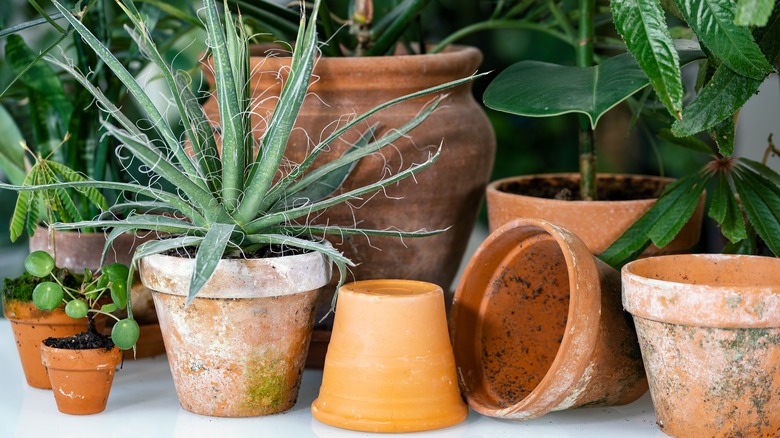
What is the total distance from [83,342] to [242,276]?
212 mm

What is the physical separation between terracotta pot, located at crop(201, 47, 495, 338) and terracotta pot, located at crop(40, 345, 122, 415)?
0.29m

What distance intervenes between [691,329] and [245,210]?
0.47 m

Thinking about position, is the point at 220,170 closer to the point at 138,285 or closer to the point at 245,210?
the point at 245,210

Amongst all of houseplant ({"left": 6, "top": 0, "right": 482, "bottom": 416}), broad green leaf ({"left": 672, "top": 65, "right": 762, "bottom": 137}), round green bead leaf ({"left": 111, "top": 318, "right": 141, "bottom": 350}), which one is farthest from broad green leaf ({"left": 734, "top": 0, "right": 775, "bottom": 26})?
round green bead leaf ({"left": 111, "top": 318, "right": 141, "bottom": 350})

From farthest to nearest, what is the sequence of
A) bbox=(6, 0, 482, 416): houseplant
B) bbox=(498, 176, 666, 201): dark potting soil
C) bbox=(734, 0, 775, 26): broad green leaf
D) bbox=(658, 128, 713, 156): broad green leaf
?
bbox=(498, 176, 666, 201): dark potting soil < bbox=(658, 128, 713, 156): broad green leaf < bbox=(6, 0, 482, 416): houseplant < bbox=(734, 0, 775, 26): broad green leaf

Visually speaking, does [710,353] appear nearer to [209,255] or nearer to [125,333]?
[209,255]

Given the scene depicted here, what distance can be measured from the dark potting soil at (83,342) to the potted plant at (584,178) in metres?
0.50

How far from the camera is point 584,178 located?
4.22ft

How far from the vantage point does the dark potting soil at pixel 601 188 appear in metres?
1.34

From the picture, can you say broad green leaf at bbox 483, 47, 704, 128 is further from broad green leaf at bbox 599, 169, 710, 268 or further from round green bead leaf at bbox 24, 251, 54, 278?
round green bead leaf at bbox 24, 251, 54, 278

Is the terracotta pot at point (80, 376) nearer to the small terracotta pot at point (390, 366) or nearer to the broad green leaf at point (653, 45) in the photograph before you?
the small terracotta pot at point (390, 366)

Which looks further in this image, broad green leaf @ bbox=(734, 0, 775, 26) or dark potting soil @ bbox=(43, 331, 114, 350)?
dark potting soil @ bbox=(43, 331, 114, 350)

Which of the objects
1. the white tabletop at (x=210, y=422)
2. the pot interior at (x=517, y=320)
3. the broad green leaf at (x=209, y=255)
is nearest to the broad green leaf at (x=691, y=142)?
the pot interior at (x=517, y=320)

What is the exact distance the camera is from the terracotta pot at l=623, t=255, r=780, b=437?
0.91m
